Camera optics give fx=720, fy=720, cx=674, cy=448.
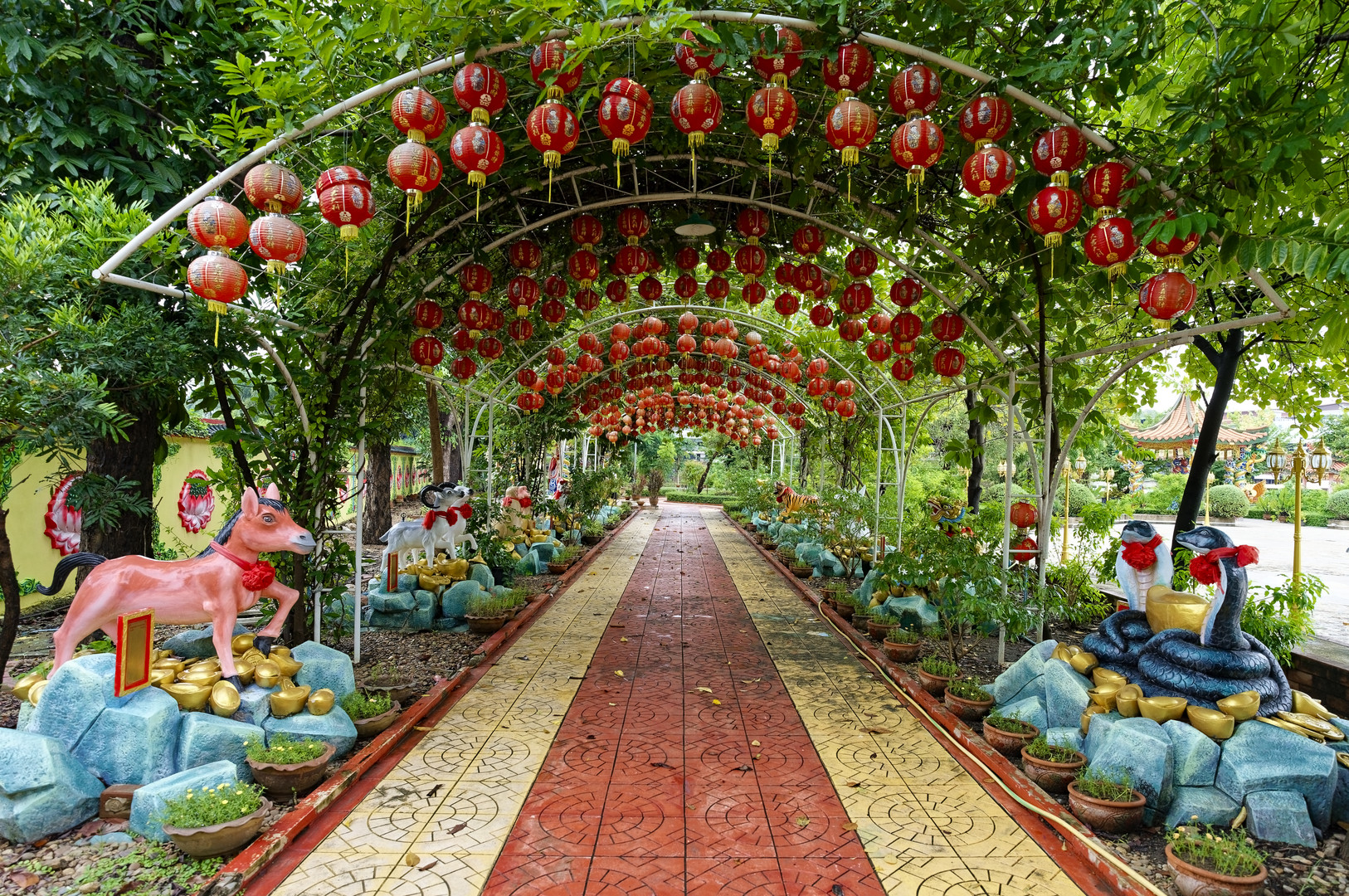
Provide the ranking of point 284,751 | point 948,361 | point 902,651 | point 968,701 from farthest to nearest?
1. point 948,361
2. point 902,651
3. point 968,701
4. point 284,751

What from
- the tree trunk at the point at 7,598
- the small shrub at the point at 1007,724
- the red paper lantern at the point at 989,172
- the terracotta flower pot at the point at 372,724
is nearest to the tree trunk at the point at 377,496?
the tree trunk at the point at 7,598

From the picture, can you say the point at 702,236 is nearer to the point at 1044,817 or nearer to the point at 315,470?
the point at 315,470

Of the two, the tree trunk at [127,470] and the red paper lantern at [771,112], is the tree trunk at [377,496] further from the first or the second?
the red paper lantern at [771,112]

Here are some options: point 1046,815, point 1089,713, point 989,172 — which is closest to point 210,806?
point 1046,815

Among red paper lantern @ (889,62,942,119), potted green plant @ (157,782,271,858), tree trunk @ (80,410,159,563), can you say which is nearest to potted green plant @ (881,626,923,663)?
red paper lantern @ (889,62,942,119)

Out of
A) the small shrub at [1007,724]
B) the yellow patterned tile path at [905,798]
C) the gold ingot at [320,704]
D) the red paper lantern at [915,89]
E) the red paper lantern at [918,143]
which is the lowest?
the yellow patterned tile path at [905,798]

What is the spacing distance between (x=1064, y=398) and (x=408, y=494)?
22.5 metres

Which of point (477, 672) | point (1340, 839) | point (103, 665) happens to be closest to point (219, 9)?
point (103, 665)

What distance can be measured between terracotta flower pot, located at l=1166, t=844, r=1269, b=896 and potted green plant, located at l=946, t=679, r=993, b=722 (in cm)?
210

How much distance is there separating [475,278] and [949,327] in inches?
178

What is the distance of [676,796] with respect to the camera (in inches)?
162

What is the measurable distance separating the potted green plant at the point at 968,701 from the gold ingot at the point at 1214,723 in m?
1.48

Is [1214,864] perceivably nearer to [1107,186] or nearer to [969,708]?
[969,708]

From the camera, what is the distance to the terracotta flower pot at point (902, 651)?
691 cm
